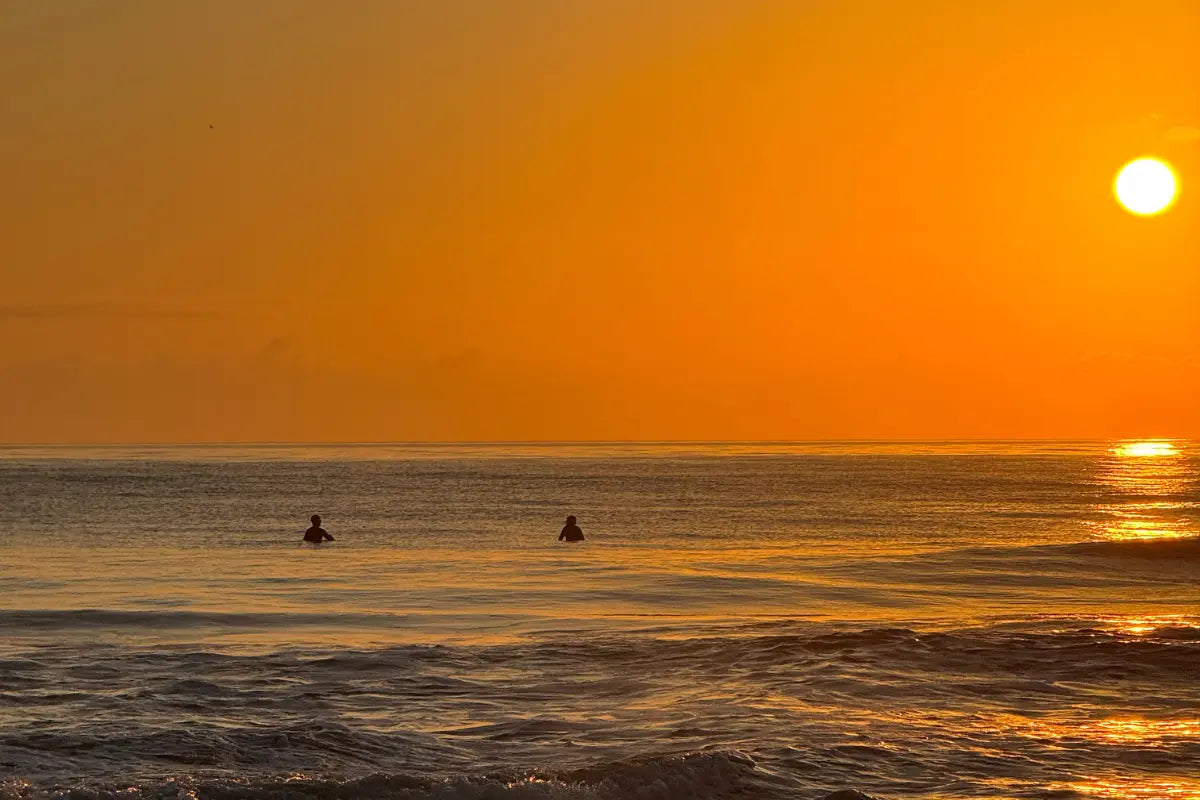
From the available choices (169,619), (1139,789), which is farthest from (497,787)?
(169,619)

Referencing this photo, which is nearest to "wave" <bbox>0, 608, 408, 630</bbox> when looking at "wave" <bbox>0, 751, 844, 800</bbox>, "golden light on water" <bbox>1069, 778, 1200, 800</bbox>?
"wave" <bbox>0, 751, 844, 800</bbox>

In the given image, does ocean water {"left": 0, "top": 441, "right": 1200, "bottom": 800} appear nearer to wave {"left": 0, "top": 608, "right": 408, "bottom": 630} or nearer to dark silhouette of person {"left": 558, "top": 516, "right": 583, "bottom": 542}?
wave {"left": 0, "top": 608, "right": 408, "bottom": 630}

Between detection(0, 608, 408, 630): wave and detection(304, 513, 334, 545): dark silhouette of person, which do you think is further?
detection(304, 513, 334, 545): dark silhouette of person

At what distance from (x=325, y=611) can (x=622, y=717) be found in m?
13.5

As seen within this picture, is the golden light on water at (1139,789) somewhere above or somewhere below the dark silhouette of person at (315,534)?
below

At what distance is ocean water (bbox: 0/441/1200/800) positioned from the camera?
582 inches

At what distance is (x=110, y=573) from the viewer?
3806 centimetres

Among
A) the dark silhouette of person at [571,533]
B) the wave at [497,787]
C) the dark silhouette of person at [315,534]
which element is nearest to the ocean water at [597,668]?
Result: the wave at [497,787]

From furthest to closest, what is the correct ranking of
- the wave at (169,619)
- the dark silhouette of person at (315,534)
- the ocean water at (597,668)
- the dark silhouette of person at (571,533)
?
1. the dark silhouette of person at (571,533)
2. the dark silhouette of person at (315,534)
3. the wave at (169,619)
4. the ocean water at (597,668)

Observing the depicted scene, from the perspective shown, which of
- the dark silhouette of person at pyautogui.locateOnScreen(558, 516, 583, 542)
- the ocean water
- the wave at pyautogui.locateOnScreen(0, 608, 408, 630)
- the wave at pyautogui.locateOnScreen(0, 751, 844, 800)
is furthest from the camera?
the dark silhouette of person at pyautogui.locateOnScreen(558, 516, 583, 542)

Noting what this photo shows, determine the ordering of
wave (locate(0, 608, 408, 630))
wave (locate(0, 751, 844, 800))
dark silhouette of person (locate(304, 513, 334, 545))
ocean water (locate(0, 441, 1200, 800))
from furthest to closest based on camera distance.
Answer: dark silhouette of person (locate(304, 513, 334, 545)), wave (locate(0, 608, 408, 630)), ocean water (locate(0, 441, 1200, 800)), wave (locate(0, 751, 844, 800))

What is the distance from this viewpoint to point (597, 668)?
21469 mm

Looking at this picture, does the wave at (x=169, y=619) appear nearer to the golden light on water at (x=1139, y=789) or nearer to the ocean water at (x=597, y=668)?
the ocean water at (x=597, y=668)

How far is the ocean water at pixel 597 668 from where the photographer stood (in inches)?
582
